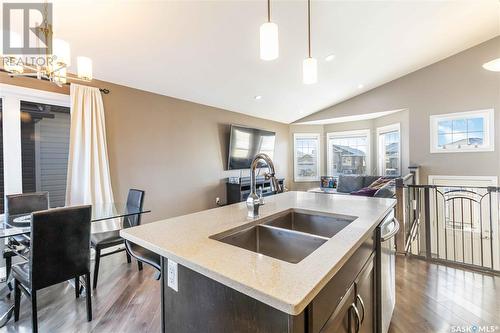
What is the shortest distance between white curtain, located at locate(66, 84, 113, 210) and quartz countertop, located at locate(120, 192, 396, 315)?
87.6 inches

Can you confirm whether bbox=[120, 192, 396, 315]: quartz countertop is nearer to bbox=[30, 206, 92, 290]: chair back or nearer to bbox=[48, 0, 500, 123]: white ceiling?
bbox=[30, 206, 92, 290]: chair back

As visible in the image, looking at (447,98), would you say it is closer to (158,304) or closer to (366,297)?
(366,297)

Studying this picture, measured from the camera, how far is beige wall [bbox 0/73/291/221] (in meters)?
3.25

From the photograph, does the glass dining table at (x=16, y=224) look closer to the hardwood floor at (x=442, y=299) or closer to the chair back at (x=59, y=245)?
the chair back at (x=59, y=245)

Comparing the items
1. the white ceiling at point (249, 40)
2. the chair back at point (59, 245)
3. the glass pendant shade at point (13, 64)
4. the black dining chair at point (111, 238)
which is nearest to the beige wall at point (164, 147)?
the white ceiling at point (249, 40)

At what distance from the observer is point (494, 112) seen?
4.04 metres

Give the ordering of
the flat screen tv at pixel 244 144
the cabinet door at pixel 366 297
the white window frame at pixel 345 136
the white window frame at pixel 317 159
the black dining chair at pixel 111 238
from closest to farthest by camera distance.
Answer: the cabinet door at pixel 366 297 → the black dining chair at pixel 111 238 → the flat screen tv at pixel 244 144 → the white window frame at pixel 345 136 → the white window frame at pixel 317 159

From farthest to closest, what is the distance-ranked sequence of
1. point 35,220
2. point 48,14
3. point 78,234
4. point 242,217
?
point 48,14, point 78,234, point 35,220, point 242,217

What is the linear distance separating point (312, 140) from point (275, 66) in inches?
148

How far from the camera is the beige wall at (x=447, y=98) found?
161 inches

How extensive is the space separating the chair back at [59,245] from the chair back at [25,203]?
109 cm

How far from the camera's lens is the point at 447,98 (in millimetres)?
4461

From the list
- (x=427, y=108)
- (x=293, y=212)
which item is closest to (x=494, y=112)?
(x=427, y=108)

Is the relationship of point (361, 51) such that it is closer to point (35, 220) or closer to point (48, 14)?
point (48, 14)
